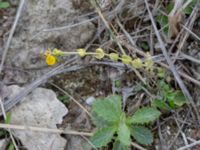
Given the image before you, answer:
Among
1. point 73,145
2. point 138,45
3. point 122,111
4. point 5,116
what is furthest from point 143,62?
point 5,116

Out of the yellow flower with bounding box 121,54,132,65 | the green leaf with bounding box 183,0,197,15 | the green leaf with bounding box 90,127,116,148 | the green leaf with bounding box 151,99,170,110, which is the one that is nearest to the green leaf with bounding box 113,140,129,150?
the green leaf with bounding box 90,127,116,148

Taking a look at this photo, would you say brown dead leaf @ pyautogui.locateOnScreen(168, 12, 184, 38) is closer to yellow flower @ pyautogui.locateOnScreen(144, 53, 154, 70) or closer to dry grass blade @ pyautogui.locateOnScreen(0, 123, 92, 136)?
yellow flower @ pyautogui.locateOnScreen(144, 53, 154, 70)

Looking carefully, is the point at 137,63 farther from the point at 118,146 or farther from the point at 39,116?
the point at 39,116

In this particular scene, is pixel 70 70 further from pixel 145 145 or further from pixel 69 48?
pixel 145 145

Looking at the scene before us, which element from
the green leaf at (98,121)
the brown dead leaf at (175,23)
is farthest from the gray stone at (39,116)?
the brown dead leaf at (175,23)

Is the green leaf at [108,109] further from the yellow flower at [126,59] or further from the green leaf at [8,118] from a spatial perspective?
the green leaf at [8,118]
